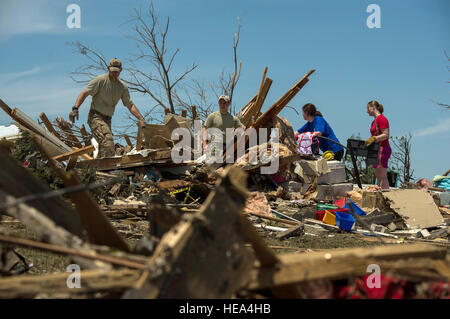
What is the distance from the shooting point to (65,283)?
183 cm

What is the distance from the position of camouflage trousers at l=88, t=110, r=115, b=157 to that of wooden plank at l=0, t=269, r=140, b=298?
25.2 ft

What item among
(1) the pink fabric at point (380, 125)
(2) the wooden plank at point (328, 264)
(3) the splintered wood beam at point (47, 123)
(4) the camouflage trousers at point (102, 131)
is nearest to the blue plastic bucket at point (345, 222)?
(1) the pink fabric at point (380, 125)

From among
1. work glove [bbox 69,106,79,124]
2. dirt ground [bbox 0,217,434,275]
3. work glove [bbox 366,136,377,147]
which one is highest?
work glove [bbox 69,106,79,124]

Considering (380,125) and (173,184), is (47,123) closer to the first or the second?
(173,184)

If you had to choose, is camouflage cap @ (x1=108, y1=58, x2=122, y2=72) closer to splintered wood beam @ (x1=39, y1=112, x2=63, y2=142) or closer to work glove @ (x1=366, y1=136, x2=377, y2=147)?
splintered wood beam @ (x1=39, y1=112, x2=63, y2=142)

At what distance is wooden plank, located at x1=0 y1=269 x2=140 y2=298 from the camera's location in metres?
1.77

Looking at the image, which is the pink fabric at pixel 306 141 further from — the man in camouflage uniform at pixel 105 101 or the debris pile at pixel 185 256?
the debris pile at pixel 185 256

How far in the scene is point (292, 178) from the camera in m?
10.2

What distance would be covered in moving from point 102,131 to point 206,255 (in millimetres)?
7930

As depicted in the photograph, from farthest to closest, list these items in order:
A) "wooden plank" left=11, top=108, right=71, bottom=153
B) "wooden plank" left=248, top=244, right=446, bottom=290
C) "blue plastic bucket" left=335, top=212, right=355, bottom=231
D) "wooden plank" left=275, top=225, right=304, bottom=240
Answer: "wooden plank" left=11, top=108, right=71, bottom=153 < "blue plastic bucket" left=335, top=212, right=355, bottom=231 < "wooden plank" left=275, top=225, right=304, bottom=240 < "wooden plank" left=248, top=244, right=446, bottom=290

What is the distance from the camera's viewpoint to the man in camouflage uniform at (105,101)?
899 cm

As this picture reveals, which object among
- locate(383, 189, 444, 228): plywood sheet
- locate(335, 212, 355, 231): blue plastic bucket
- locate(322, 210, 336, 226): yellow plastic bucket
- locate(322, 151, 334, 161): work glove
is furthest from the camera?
locate(322, 151, 334, 161): work glove

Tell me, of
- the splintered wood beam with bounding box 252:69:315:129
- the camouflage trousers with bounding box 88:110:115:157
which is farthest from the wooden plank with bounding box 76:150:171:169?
the splintered wood beam with bounding box 252:69:315:129

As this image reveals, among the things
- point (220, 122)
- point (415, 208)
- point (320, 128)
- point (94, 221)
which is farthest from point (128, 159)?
point (94, 221)
